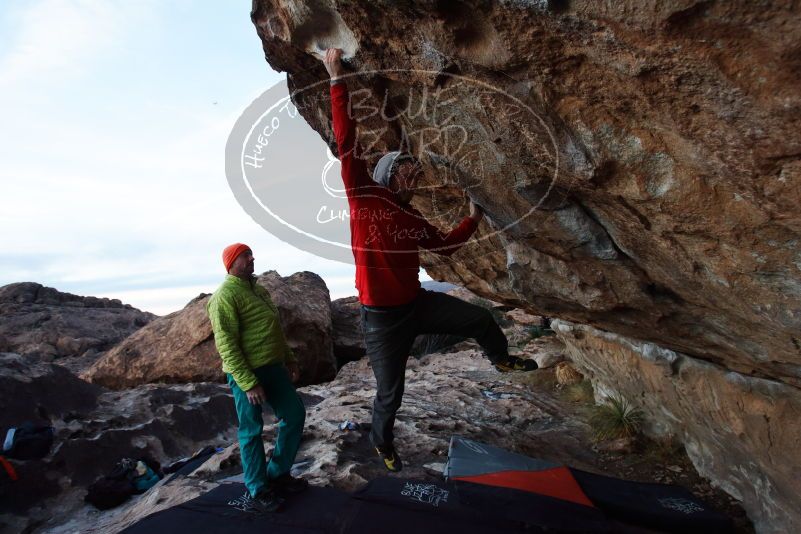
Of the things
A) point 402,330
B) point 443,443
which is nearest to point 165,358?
point 443,443

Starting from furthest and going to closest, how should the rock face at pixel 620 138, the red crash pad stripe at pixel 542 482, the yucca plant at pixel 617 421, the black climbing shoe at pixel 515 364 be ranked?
1. the yucca plant at pixel 617 421
2. the red crash pad stripe at pixel 542 482
3. the black climbing shoe at pixel 515 364
4. the rock face at pixel 620 138

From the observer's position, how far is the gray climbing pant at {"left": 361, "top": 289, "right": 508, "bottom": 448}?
12.6 feet

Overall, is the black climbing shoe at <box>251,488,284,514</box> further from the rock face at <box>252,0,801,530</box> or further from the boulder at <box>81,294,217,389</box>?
the boulder at <box>81,294,217,389</box>

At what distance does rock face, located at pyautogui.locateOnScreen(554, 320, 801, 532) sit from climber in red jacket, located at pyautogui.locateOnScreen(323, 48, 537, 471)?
1709mm

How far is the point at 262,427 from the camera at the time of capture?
162 inches

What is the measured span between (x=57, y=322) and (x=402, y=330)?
16747 mm

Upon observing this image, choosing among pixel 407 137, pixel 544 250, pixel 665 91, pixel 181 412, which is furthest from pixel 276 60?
pixel 181 412

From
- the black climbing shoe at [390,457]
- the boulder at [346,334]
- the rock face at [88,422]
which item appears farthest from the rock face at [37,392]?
the boulder at [346,334]

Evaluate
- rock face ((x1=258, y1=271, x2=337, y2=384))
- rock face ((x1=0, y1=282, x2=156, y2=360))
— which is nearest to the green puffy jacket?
rock face ((x1=258, y1=271, x2=337, y2=384))

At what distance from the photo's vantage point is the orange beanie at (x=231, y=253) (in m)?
4.06

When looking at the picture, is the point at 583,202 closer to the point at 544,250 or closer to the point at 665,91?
the point at 544,250

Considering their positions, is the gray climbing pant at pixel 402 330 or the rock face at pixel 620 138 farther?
the gray climbing pant at pixel 402 330

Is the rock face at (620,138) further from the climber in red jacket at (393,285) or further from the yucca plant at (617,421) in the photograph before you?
the yucca plant at (617,421)

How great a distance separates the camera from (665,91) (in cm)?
217
